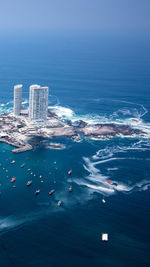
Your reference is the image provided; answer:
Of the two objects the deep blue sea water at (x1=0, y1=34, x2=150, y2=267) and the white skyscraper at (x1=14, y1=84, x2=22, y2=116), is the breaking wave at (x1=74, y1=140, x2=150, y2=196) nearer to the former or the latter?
the deep blue sea water at (x1=0, y1=34, x2=150, y2=267)

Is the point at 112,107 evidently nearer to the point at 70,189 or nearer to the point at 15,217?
the point at 70,189

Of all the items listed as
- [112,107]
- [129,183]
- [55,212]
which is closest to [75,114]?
[112,107]

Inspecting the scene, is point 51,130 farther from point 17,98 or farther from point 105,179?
point 105,179

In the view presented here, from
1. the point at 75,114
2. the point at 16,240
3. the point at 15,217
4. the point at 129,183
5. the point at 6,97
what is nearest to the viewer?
the point at 16,240

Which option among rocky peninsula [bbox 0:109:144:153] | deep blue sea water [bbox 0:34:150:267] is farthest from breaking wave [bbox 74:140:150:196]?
rocky peninsula [bbox 0:109:144:153]

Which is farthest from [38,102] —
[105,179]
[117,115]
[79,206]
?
[79,206]

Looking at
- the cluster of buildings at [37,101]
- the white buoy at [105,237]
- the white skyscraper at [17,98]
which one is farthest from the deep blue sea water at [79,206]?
the white skyscraper at [17,98]

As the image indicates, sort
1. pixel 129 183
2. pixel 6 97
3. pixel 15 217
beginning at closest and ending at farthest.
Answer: pixel 15 217 → pixel 129 183 → pixel 6 97

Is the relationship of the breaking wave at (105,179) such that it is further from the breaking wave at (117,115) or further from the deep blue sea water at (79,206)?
the breaking wave at (117,115)
